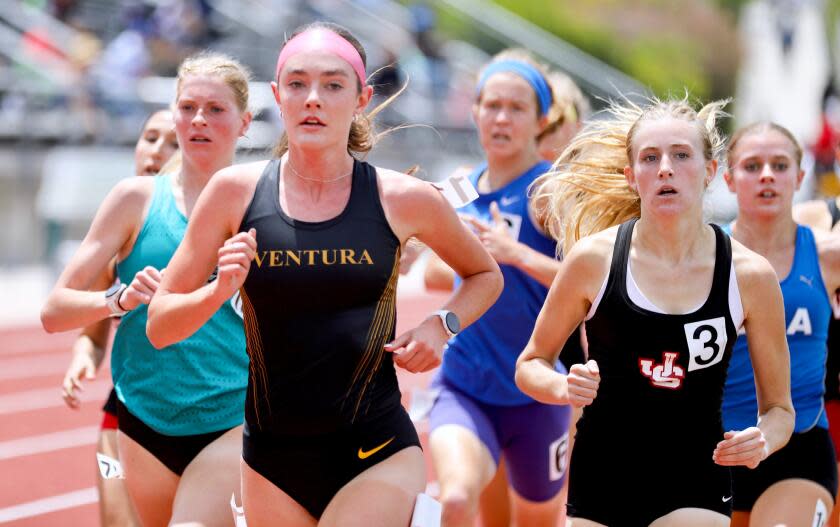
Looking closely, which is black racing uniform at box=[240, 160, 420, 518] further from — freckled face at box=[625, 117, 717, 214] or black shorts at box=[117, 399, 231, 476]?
freckled face at box=[625, 117, 717, 214]

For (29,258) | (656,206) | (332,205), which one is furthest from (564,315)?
(29,258)

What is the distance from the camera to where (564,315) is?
139 inches

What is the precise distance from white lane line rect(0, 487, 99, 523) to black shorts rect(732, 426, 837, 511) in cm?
428

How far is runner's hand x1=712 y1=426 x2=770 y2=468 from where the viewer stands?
3.23 metres

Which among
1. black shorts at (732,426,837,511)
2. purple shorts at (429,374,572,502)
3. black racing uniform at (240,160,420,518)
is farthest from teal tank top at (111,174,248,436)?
black shorts at (732,426,837,511)

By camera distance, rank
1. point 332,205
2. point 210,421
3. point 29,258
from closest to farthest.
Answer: point 332,205
point 210,421
point 29,258

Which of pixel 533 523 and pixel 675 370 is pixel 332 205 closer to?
pixel 675 370

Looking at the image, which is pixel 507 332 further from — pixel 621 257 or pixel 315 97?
pixel 315 97

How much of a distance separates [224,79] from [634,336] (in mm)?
1729

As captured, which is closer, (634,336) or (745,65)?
(634,336)

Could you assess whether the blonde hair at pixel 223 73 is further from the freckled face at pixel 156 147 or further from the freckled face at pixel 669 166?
the freckled face at pixel 669 166

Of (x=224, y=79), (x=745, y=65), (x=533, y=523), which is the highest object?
(x=745, y=65)

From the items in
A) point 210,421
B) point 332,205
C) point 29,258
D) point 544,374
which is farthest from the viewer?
point 29,258

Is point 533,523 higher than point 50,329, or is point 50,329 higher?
point 50,329
